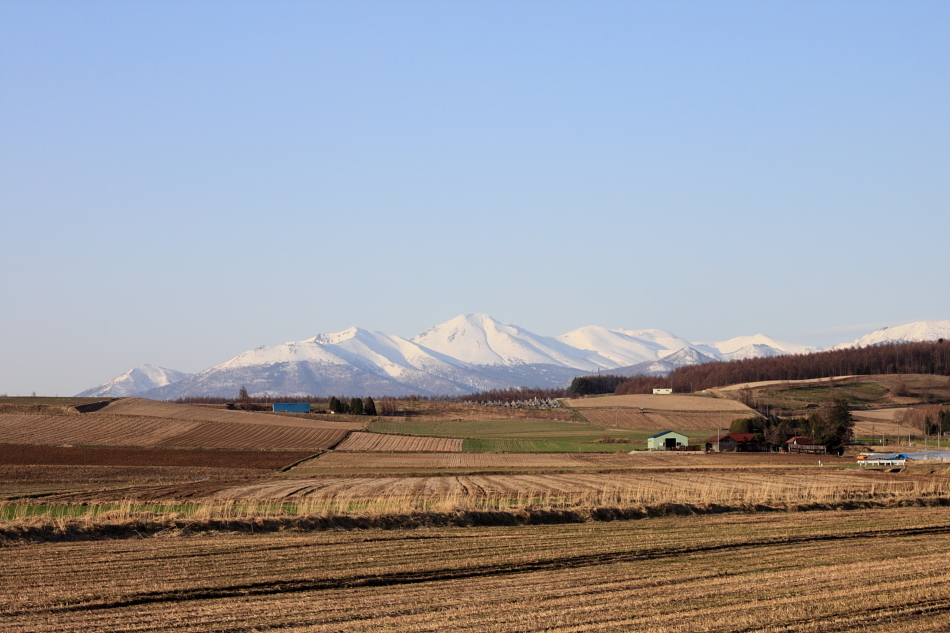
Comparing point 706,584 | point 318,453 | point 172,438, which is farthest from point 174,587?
point 172,438

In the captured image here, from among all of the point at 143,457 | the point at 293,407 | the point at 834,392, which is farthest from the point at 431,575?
the point at 834,392

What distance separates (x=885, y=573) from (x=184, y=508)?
78.3ft

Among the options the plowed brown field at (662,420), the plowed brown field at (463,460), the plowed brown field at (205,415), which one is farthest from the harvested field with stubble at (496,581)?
the plowed brown field at (662,420)

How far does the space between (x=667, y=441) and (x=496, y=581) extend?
83.7 m

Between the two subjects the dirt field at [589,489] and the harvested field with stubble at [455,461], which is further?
the harvested field with stubble at [455,461]

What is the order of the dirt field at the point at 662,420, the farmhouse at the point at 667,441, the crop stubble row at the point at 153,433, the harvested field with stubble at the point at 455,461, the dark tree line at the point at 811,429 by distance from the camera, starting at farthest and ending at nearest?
the dirt field at the point at 662,420 < the farmhouse at the point at 667,441 < the dark tree line at the point at 811,429 < the crop stubble row at the point at 153,433 < the harvested field with stubble at the point at 455,461

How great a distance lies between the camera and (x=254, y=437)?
97750mm

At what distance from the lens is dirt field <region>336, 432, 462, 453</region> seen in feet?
288

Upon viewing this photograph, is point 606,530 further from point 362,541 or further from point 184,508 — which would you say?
point 184,508

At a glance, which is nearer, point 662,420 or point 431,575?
point 431,575

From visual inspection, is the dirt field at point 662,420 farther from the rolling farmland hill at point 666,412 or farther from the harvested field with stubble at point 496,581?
the harvested field with stubble at point 496,581

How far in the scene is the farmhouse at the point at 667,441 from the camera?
97.2 meters

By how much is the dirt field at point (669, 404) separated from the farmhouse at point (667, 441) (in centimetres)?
3928

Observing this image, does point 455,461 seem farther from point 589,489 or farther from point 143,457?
point 589,489
